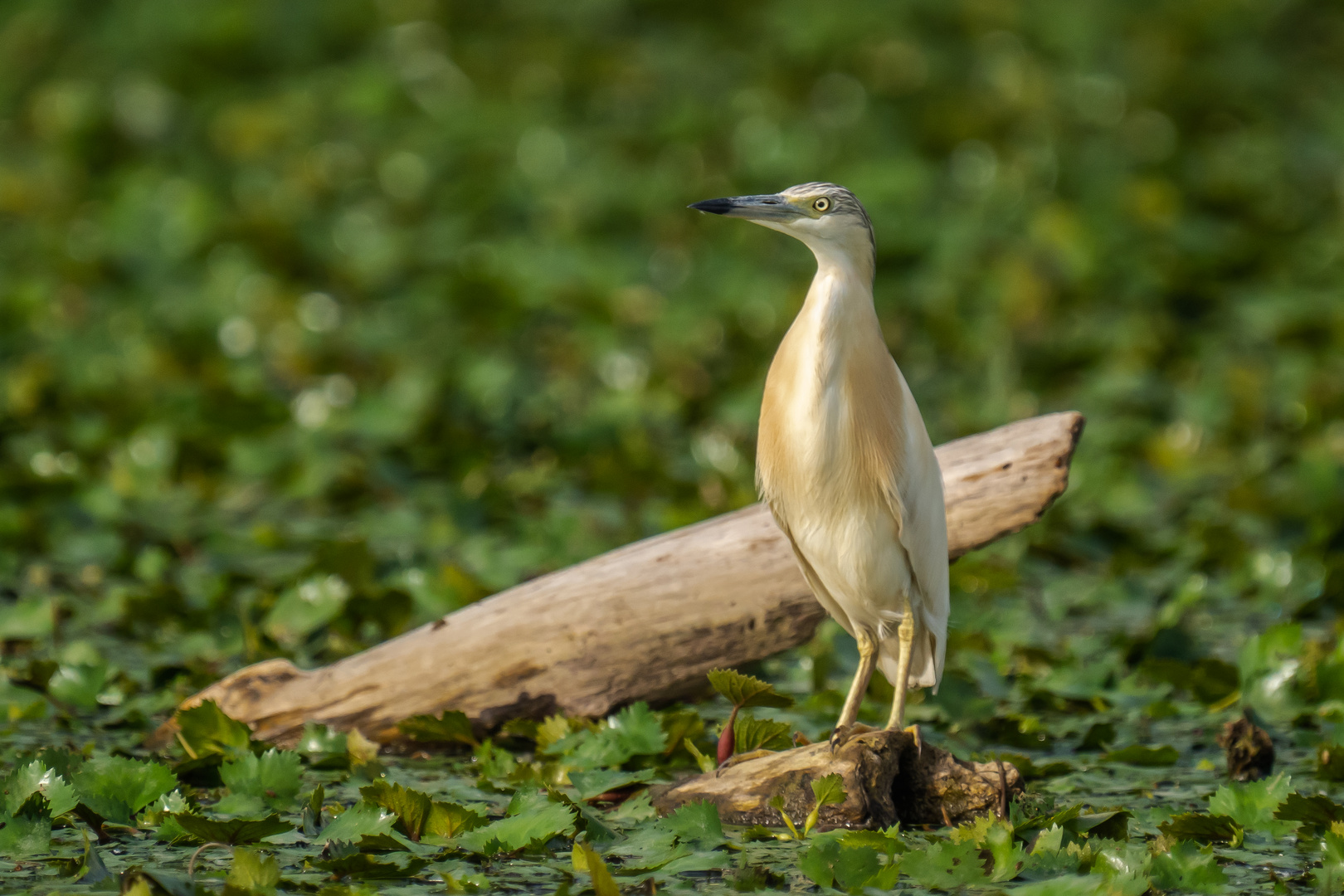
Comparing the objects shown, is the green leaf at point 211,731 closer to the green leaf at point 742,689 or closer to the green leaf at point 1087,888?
the green leaf at point 742,689

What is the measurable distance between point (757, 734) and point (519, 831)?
713mm

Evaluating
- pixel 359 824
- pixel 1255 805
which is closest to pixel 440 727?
pixel 359 824

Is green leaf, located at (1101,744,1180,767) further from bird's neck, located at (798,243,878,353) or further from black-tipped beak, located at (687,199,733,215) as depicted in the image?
black-tipped beak, located at (687,199,733,215)

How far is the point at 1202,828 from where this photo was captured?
3.25m

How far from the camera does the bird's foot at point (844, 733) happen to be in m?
3.44

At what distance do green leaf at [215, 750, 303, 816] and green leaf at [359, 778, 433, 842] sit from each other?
12.9 inches

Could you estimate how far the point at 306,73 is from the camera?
1005 cm

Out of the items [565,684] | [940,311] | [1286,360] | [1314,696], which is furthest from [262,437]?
[1286,360]

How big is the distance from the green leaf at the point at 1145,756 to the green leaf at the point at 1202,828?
58cm

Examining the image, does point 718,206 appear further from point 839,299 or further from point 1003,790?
point 1003,790

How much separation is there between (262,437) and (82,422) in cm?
71

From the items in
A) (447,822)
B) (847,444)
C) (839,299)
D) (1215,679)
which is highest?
(839,299)

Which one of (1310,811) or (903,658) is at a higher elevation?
(903,658)

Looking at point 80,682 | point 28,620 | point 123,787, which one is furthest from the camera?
point 28,620
